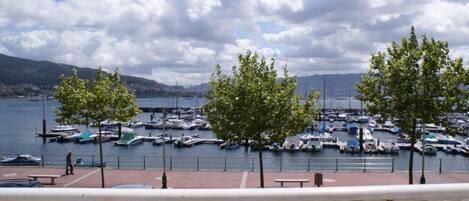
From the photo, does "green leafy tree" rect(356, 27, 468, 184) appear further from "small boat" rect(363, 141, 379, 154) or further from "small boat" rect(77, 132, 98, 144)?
→ "small boat" rect(77, 132, 98, 144)

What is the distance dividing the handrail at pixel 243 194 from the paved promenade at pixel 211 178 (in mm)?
24976

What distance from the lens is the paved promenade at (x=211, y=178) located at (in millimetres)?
29375

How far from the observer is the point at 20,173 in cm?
3434

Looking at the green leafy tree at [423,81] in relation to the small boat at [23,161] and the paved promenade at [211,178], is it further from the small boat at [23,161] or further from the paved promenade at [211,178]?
the small boat at [23,161]

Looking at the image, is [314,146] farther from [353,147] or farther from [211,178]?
[211,178]

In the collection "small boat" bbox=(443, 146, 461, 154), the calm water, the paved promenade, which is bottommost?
the calm water

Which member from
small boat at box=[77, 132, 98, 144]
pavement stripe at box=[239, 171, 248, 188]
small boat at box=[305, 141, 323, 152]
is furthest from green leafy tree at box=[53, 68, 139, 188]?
small boat at box=[77, 132, 98, 144]

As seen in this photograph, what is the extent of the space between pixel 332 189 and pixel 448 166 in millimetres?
64821

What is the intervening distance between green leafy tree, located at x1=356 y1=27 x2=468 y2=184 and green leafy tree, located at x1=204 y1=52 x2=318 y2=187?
15.6ft

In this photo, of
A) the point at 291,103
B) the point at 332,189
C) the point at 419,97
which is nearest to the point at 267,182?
the point at 291,103

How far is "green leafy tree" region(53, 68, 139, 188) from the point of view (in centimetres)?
2806

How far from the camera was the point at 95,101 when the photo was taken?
2798 centimetres

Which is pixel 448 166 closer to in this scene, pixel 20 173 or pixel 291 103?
pixel 291 103

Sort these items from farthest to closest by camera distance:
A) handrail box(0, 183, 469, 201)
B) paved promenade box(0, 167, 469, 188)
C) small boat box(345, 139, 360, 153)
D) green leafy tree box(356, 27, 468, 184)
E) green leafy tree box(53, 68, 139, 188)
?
small boat box(345, 139, 360, 153)
paved promenade box(0, 167, 469, 188)
green leafy tree box(53, 68, 139, 188)
green leafy tree box(356, 27, 468, 184)
handrail box(0, 183, 469, 201)
